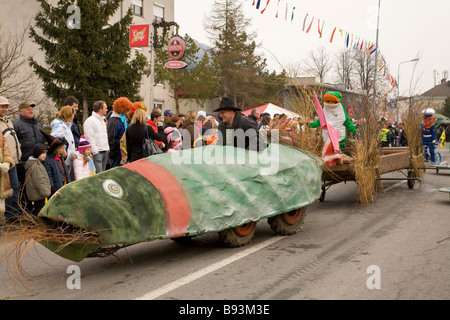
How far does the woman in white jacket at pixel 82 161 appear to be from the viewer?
8867mm

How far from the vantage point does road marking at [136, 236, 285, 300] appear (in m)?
4.51

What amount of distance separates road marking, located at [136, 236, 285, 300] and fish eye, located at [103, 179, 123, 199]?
999 mm

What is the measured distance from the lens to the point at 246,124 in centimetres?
662

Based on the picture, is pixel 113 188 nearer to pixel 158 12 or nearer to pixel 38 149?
pixel 38 149

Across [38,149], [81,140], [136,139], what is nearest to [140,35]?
[81,140]

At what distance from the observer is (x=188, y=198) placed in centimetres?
543

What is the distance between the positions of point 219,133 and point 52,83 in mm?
16109

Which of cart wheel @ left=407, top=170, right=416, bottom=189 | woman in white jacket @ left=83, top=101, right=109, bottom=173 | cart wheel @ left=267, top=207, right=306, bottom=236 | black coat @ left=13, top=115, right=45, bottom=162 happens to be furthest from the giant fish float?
cart wheel @ left=407, top=170, right=416, bottom=189

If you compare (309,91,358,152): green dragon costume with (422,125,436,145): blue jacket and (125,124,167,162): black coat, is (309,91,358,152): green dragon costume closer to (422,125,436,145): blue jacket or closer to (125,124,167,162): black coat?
(125,124,167,162): black coat

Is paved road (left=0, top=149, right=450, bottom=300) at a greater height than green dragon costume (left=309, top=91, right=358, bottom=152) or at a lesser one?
A: lesser

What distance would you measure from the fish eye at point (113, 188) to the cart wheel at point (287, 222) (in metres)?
2.48

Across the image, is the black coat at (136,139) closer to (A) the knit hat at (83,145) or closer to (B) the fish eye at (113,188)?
(A) the knit hat at (83,145)

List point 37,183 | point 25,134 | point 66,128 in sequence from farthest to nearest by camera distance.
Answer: point 66,128 < point 25,134 < point 37,183

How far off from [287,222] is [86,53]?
1629 cm
